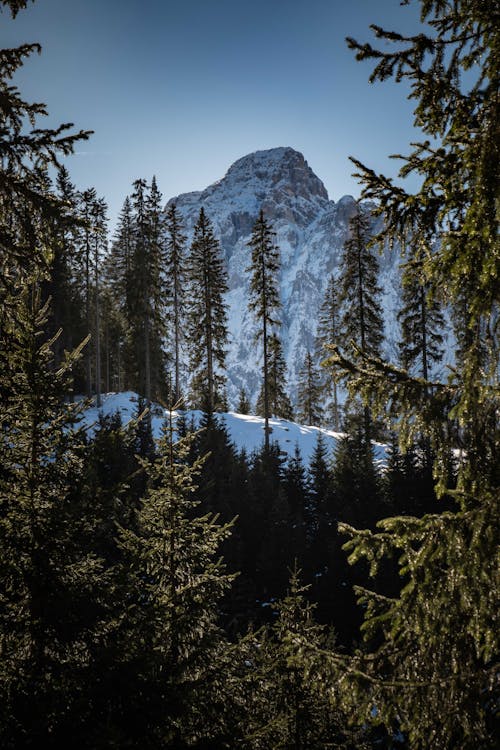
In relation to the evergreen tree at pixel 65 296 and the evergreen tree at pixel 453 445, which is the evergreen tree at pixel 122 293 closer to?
the evergreen tree at pixel 65 296

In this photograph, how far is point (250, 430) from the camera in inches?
1246

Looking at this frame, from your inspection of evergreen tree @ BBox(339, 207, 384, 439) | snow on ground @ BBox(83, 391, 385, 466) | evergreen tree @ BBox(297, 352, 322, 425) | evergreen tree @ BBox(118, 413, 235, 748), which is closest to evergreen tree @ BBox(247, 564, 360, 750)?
evergreen tree @ BBox(118, 413, 235, 748)

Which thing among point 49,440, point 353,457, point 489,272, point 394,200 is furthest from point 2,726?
point 353,457

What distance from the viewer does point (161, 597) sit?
6.03 meters

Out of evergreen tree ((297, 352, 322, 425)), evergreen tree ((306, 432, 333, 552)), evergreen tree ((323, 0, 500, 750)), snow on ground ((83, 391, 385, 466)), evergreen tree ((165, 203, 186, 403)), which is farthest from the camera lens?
evergreen tree ((297, 352, 322, 425))

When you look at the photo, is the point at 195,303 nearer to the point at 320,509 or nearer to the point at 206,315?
the point at 206,315

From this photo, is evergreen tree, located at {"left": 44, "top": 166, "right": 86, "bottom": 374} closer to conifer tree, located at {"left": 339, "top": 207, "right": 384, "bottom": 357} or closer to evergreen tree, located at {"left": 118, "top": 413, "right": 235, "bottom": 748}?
conifer tree, located at {"left": 339, "top": 207, "right": 384, "bottom": 357}

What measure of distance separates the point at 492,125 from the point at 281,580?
1630 centimetres

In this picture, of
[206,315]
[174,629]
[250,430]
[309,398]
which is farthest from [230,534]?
[309,398]

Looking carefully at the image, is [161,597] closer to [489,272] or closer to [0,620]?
[0,620]

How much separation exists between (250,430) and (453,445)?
93.6 feet

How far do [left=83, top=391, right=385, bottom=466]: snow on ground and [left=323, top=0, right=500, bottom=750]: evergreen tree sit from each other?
79.0ft

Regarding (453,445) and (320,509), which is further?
(320,509)

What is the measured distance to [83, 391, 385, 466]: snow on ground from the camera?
28.7 metres
